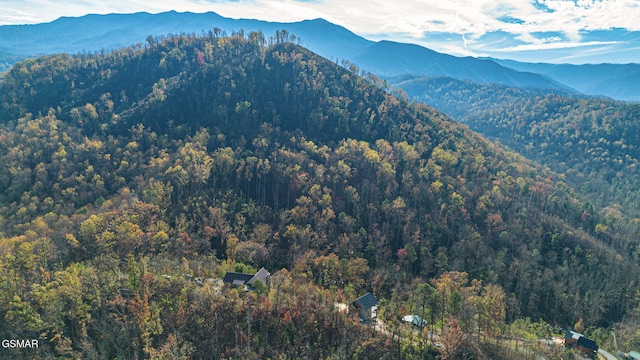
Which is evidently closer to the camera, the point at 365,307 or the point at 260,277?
the point at 365,307

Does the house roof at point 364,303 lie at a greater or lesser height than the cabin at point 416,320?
greater

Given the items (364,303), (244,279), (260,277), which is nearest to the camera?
(364,303)

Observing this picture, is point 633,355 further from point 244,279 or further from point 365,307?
point 244,279

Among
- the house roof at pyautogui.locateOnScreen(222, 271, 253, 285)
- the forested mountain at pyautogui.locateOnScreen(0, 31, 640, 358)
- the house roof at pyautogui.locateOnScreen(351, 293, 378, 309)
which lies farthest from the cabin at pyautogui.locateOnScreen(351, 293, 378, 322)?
the house roof at pyautogui.locateOnScreen(222, 271, 253, 285)

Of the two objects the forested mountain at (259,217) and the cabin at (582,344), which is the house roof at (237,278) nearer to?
the forested mountain at (259,217)

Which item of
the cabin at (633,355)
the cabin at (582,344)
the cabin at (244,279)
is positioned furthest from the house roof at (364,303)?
the cabin at (633,355)

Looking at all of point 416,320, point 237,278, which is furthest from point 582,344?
point 237,278
